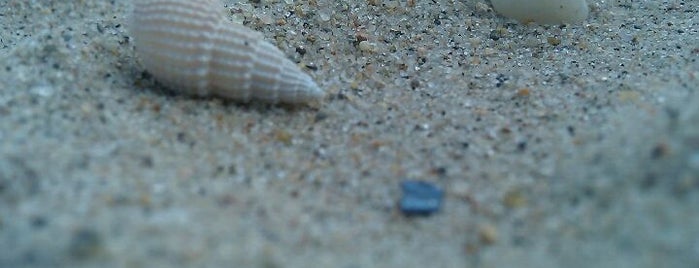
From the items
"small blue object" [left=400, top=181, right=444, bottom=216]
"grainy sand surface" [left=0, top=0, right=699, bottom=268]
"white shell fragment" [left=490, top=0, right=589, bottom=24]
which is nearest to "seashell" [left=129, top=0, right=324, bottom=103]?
"grainy sand surface" [left=0, top=0, right=699, bottom=268]

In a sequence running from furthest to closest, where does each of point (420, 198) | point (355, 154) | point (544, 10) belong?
point (544, 10)
point (355, 154)
point (420, 198)

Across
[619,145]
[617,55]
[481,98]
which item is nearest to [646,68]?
[617,55]

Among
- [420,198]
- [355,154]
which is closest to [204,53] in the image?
[355,154]

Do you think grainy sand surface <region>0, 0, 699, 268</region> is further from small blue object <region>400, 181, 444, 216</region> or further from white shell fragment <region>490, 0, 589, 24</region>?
white shell fragment <region>490, 0, 589, 24</region>

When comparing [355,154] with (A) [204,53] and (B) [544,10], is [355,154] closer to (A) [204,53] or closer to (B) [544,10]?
(A) [204,53]

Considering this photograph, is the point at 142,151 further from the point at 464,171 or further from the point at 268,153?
the point at 464,171

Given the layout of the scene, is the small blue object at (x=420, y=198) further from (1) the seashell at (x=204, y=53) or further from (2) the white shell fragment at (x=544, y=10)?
(2) the white shell fragment at (x=544, y=10)
